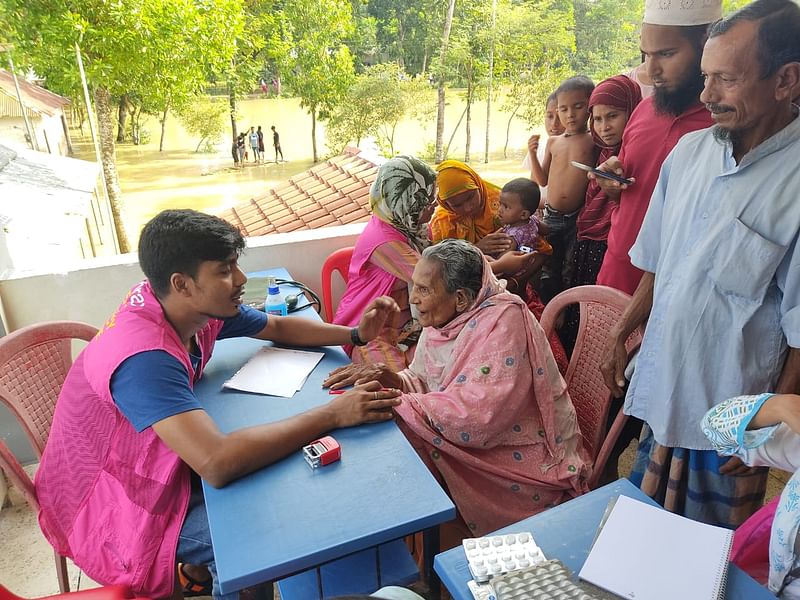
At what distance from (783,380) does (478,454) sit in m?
0.92

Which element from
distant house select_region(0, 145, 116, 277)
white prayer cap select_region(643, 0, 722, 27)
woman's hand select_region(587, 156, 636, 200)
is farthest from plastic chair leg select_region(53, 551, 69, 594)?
white prayer cap select_region(643, 0, 722, 27)

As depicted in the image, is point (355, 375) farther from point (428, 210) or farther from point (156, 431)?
point (428, 210)

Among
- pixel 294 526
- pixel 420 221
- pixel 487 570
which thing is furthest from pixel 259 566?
pixel 420 221

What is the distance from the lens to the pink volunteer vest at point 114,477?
147cm

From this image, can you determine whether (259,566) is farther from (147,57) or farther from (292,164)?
(292,164)

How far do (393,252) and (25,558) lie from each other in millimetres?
2017

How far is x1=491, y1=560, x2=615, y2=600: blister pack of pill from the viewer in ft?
3.25

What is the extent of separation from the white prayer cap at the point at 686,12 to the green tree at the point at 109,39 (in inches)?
106

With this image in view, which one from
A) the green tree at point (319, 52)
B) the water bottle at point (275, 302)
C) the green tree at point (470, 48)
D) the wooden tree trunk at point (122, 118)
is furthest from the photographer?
the green tree at point (470, 48)

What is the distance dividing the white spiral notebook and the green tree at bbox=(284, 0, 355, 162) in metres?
3.68

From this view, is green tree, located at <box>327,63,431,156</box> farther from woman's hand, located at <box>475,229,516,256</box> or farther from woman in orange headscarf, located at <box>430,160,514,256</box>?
woman's hand, located at <box>475,229,516,256</box>

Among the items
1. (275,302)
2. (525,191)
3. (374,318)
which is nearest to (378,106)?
(525,191)

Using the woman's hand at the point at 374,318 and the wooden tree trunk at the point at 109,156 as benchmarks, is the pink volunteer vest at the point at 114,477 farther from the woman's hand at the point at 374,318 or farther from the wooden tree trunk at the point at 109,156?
the wooden tree trunk at the point at 109,156

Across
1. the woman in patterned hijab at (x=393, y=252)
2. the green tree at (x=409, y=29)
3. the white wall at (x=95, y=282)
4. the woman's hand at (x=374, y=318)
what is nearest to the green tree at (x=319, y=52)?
the green tree at (x=409, y=29)
